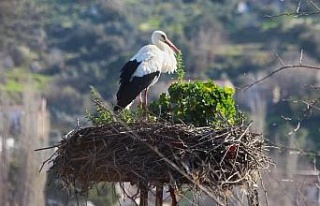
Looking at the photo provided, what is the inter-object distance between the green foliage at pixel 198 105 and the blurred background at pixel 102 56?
9.81m

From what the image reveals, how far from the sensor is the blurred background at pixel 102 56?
2131 cm

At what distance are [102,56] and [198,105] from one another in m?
30.0

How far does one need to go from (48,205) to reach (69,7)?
83.4 feet

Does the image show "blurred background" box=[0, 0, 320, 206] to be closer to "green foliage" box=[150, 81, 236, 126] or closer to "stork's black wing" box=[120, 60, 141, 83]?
"stork's black wing" box=[120, 60, 141, 83]

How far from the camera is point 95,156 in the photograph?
248 inches

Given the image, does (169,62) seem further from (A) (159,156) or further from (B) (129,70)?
(A) (159,156)

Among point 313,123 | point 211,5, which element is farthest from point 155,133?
point 211,5

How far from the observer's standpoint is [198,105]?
263 inches

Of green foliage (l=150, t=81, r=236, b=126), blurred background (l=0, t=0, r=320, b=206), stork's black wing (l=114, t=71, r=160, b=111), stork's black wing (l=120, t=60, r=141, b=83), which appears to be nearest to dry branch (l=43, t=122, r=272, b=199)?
green foliage (l=150, t=81, r=236, b=126)

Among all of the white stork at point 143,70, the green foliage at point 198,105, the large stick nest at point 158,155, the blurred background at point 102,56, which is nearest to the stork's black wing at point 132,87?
the white stork at point 143,70

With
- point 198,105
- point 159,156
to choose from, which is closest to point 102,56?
point 198,105

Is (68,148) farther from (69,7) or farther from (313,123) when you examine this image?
(69,7)

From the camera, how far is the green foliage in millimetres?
6645

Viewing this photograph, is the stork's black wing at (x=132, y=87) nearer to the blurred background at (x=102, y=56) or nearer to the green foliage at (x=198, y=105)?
the green foliage at (x=198, y=105)
